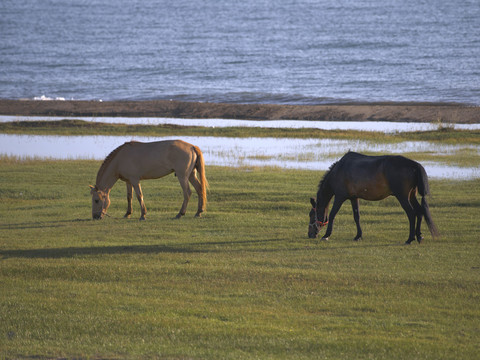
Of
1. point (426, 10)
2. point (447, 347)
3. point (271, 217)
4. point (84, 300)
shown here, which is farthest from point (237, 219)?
point (426, 10)

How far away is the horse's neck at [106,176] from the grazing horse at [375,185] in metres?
5.25

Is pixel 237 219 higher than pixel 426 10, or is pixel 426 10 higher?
pixel 426 10

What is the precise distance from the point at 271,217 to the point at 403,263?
18.0 feet

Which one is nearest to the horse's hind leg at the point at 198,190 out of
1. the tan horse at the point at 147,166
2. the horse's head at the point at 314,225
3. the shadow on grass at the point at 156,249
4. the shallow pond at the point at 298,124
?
the tan horse at the point at 147,166

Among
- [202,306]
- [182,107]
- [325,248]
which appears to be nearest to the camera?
[202,306]

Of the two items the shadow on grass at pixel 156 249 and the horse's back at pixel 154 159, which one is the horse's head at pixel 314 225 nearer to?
the shadow on grass at pixel 156 249

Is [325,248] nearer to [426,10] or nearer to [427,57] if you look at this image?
[427,57]

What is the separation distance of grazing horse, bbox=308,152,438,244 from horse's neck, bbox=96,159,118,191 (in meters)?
5.25

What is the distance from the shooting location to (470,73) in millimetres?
68188

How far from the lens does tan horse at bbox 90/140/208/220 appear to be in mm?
16875

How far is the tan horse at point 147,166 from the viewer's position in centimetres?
1688

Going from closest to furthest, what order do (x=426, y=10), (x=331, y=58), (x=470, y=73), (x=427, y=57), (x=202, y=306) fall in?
(x=202, y=306) < (x=470, y=73) < (x=427, y=57) < (x=331, y=58) < (x=426, y=10)

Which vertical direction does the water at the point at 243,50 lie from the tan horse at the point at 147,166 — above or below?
above

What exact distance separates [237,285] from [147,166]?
704 cm
